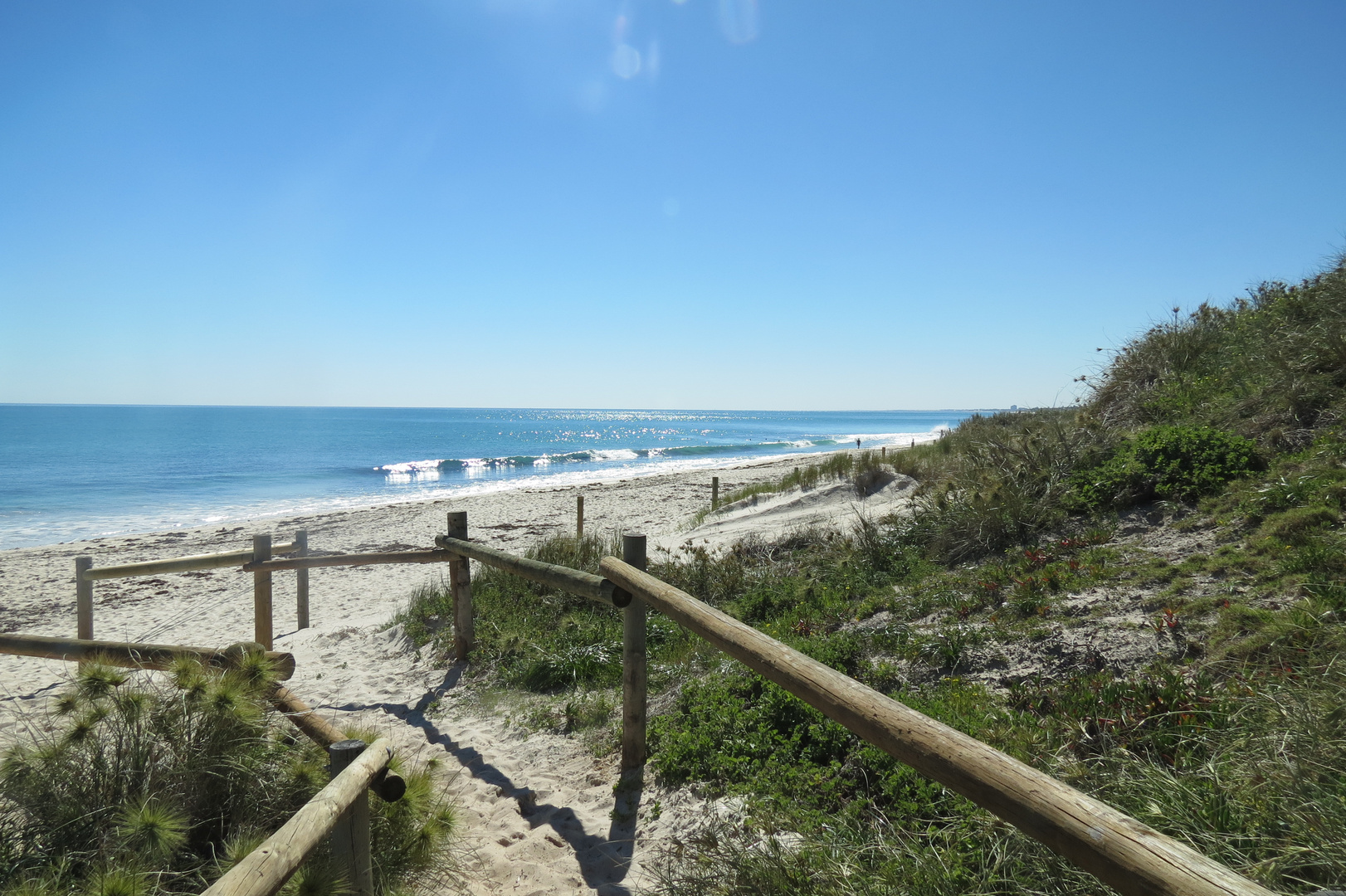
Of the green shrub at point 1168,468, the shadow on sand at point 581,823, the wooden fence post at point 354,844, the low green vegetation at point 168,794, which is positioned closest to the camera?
the low green vegetation at point 168,794

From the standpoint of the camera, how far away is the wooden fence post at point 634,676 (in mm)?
4219

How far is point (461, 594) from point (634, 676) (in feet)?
9.71

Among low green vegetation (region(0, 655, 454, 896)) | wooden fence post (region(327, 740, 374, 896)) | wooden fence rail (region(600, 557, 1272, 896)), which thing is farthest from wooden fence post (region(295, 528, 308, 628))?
wooden fence rail (region(600, 557, 1272, 896))

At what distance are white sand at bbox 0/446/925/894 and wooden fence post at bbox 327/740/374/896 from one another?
1.19m

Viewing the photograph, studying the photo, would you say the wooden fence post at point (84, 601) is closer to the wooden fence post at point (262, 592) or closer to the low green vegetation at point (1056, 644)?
the wooden fence post at point (262, 592)

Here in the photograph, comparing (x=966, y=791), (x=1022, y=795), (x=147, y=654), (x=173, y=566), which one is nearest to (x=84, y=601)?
(x=173, y=566)

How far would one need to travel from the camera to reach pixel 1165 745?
292cm

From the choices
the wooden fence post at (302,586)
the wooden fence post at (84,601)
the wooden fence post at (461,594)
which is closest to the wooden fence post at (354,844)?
the wooden fence post at (461,594)

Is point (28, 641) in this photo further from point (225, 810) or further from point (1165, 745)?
point (1165, 745)

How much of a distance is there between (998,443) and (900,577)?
3.23 meters

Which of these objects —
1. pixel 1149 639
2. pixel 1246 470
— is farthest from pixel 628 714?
pixel 1246 470

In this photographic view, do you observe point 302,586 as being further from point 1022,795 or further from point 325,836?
point 1022,795

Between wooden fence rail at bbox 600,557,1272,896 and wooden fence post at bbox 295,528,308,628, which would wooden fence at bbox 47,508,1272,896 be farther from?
wooden fence post at bbox 295,528,308,628

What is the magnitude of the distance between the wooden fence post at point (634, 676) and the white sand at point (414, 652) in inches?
8.7
